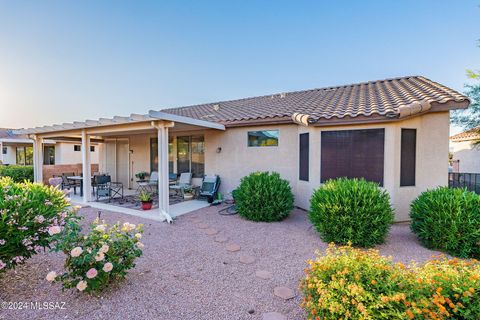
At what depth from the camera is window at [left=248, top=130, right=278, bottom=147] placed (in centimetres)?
877

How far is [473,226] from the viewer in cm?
444

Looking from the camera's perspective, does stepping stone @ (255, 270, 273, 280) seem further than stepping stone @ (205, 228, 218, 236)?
No

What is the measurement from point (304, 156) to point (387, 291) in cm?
587

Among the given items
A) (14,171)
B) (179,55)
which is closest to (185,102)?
(179,55)

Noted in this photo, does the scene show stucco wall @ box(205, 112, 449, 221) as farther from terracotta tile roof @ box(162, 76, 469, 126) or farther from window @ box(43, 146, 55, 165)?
window @ box(43, 146, 55, 165)

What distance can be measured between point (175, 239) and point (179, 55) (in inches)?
374

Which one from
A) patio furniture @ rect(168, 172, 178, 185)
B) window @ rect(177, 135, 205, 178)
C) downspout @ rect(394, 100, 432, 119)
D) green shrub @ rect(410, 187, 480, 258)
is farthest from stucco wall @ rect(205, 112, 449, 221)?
patio furniture @ rect(168, 172, 178, 185)

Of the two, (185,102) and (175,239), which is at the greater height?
(185,102)

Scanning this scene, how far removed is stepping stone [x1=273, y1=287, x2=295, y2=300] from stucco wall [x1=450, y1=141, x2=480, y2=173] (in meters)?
16.4

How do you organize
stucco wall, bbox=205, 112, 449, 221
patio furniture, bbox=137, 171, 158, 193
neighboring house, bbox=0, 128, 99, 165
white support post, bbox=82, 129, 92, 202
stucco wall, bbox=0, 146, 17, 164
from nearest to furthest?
stucco wall, bbox=205, 112, 449, 221 → white support post, bbox=82, 129, 92, 202 → patio furniture, bbox=137, 171, 158, 193 → neighboring house, bbox=0, 128, 99, 165 → stucco wall, bbox=0, 146, 17, 164

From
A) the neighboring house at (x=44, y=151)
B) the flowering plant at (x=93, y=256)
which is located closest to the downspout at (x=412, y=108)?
the flowering plant at (x=93, y=256)

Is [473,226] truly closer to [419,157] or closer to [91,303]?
[419,157]

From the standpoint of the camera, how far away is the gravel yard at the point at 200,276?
2.93 metres

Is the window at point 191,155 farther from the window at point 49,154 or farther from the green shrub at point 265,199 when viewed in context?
the window at point 49,154
